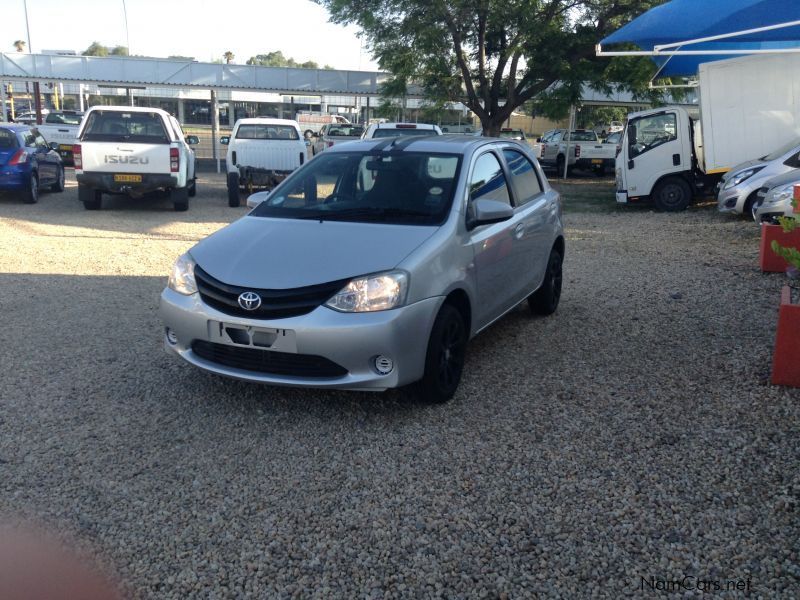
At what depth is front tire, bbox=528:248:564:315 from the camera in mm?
6805

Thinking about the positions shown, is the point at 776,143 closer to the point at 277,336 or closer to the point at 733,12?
the point at 733,12

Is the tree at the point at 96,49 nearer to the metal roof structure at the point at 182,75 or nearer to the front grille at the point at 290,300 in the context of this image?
the metal roof structure at the point at 182,75

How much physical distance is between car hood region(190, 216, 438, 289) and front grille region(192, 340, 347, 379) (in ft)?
1.31

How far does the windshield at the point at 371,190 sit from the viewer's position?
5.04 m

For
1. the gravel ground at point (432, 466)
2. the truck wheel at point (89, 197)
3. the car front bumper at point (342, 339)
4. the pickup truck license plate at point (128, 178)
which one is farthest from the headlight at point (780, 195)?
the truck wheel at point (89, 197)

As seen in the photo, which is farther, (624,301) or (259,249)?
(624,301)

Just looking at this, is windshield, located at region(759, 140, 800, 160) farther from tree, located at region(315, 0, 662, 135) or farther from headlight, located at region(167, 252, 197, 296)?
headlight, located at region(167, 252, 197, 296)

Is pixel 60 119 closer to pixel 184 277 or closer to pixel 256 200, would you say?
pixel 256 200

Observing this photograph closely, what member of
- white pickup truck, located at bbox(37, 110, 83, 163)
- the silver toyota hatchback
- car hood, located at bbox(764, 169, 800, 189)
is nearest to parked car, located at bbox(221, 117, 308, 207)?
car hood, located at bbox(764, 169, 800, 189)

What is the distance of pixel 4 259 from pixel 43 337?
3.97m

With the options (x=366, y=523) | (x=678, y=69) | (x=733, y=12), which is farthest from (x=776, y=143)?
(x=366, y=523)

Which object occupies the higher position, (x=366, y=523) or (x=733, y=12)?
(x=733, y=12)

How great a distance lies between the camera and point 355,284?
4246 millimetres

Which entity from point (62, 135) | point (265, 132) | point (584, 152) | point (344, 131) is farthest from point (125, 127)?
point (584, 152)
